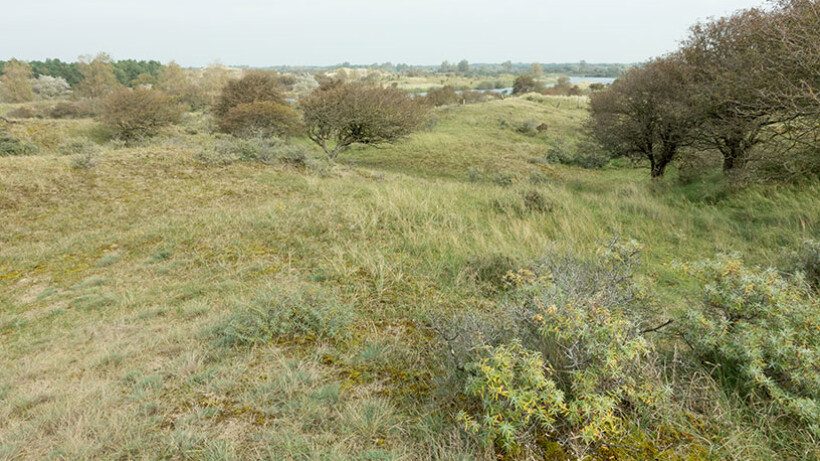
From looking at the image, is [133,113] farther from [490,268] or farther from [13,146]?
[490,268]

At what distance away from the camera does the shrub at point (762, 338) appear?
1.96m

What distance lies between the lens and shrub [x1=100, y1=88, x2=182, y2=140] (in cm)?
2373

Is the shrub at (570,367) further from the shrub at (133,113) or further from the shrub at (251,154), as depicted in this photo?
the shrub at (133,113)

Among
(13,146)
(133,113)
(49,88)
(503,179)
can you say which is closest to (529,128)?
(503,179)

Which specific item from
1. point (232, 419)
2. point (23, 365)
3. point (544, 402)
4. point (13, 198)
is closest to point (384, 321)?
point (232, 419)

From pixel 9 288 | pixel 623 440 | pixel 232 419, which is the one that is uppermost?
pixel 623 440

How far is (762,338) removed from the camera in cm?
222

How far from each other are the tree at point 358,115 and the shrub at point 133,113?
1168 cm

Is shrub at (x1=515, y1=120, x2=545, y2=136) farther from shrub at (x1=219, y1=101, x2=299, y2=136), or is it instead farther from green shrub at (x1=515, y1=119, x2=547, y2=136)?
shrub at (x1=219, y1=101, x2=299, y2=136)

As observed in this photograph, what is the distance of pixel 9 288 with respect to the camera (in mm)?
5078

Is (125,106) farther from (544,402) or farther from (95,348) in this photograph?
(544,402)

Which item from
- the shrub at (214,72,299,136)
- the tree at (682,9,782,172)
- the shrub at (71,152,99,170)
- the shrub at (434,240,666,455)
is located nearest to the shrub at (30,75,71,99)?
the shrub at (214,72,299,136)

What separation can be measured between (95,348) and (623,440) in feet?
13.9

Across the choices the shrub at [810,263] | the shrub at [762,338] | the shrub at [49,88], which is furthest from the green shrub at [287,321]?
the shrub at [49,88]
